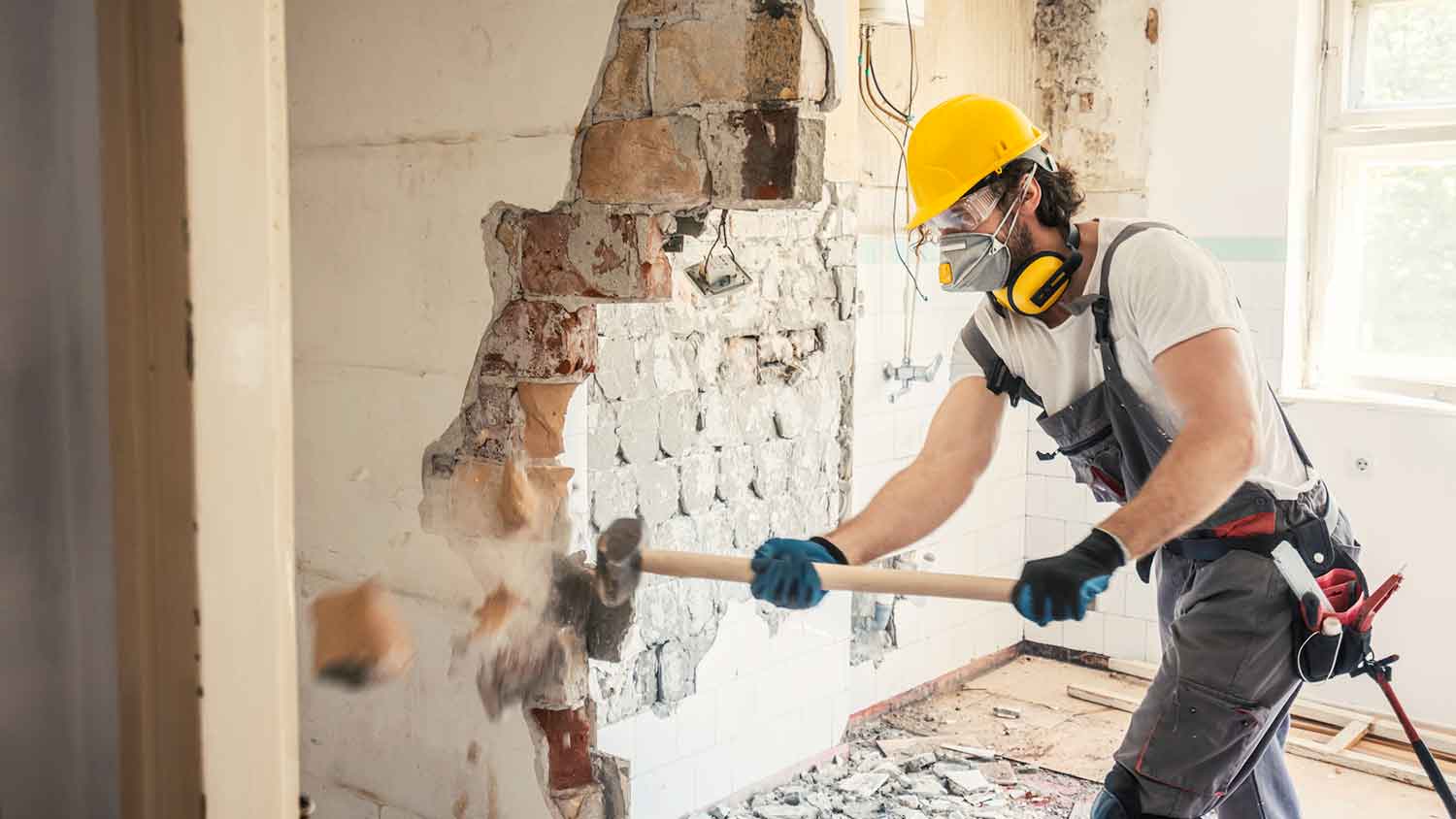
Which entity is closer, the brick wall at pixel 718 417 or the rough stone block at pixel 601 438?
the rough stone block at pixel 601 438

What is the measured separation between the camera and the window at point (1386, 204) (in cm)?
418

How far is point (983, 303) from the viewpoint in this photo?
2688 millimetres

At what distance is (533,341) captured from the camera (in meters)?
2.11

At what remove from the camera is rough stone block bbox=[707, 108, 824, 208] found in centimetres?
182

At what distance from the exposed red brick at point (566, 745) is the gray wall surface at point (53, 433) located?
58.3 inches

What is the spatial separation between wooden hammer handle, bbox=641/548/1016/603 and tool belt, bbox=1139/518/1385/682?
0.60 meters

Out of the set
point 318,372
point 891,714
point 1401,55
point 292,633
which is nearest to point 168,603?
point 292,633

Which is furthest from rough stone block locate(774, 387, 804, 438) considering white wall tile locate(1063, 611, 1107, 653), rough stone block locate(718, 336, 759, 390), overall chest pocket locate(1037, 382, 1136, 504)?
white wall tile locate(1063, 611, 1107, 653)

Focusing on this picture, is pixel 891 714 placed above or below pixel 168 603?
Answer: below

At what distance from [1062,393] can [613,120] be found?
119 centimetres

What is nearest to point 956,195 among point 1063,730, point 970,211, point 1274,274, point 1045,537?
point 970,211

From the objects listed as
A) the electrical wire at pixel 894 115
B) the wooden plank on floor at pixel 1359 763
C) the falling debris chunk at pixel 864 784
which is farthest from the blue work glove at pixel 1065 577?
the wooden plank on floor at pixel 1359 763

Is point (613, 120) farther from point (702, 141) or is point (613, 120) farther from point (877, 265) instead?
point (877, 265)

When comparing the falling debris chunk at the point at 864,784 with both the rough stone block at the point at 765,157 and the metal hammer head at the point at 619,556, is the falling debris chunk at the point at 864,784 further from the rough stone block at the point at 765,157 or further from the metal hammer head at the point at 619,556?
the rough stone block at the point at 765,157
